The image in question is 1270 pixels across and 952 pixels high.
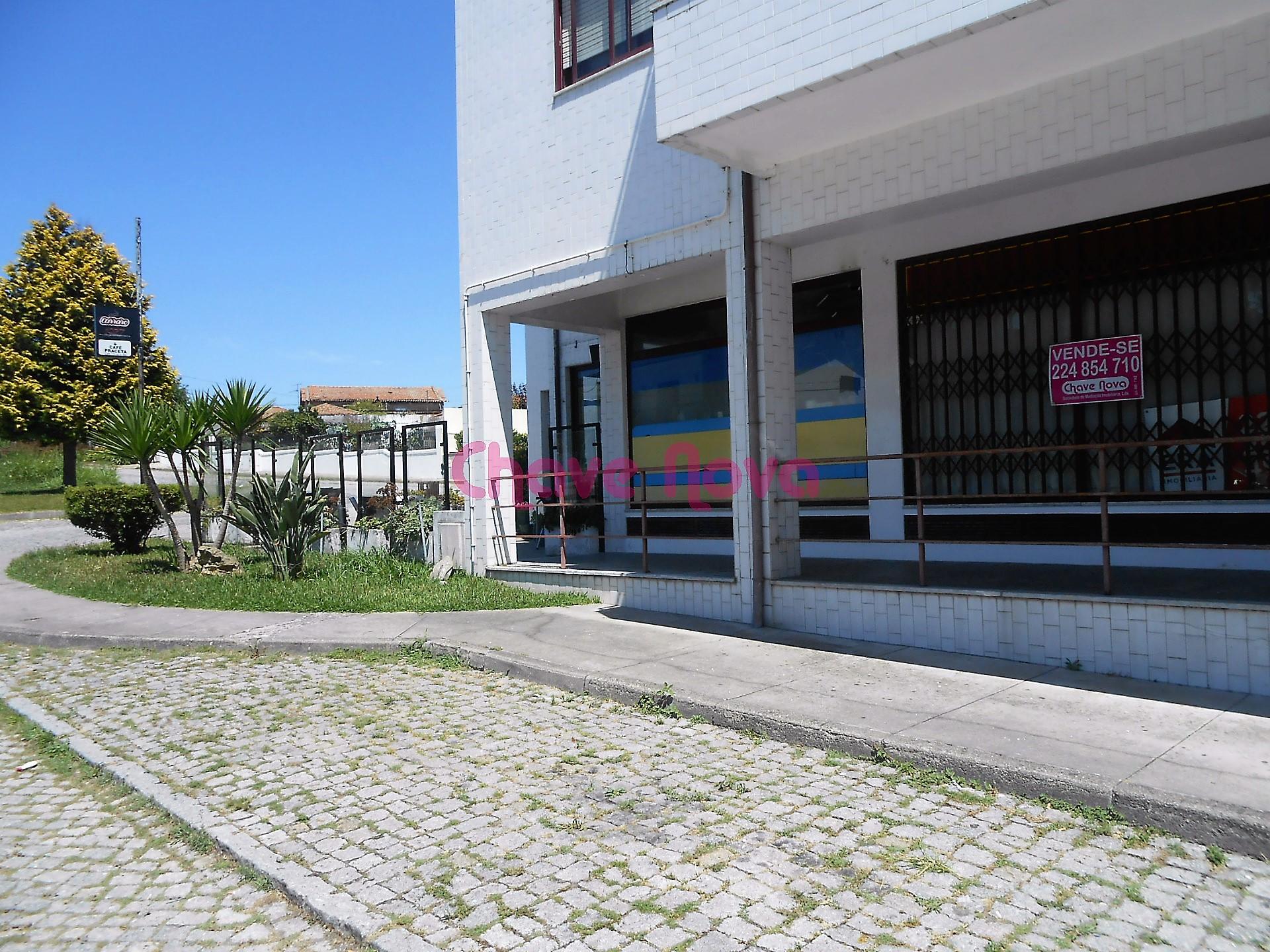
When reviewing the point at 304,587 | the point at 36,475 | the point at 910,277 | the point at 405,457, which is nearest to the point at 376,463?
the point at 405,457

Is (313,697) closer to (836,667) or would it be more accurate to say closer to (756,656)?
(756,656)

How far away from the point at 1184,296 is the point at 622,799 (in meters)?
6.76

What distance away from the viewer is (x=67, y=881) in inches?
162

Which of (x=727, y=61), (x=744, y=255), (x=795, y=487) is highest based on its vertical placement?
(x=727, y=61)

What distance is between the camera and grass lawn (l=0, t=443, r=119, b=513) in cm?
2920

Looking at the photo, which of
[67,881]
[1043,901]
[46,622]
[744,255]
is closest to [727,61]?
[744,255]

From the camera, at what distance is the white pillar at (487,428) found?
37.9ft

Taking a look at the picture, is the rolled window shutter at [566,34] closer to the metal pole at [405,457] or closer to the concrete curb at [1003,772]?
the metal pole at [405,457]

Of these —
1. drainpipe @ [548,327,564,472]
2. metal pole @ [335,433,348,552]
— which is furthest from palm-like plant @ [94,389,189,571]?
drainpipe @ [548,327,564,472]

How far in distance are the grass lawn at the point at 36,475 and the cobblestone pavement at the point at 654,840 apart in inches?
1068

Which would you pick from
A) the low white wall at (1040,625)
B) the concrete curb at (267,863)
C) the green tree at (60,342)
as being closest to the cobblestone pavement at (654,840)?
the concrete curb at (267,863)

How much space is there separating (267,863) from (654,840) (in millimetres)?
1759

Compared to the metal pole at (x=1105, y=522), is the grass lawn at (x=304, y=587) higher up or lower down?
lower down

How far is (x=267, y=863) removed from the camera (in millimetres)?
4125
